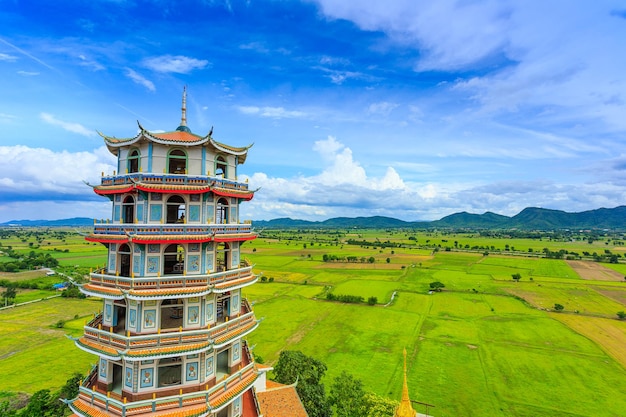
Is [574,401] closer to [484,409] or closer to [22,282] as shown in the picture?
[484,409]

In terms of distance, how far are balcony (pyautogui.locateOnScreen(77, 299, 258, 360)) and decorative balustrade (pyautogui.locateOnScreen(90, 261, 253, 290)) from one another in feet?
7.32

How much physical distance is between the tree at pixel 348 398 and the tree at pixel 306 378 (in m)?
1.07

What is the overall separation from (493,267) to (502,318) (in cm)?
6668

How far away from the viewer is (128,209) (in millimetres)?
19781

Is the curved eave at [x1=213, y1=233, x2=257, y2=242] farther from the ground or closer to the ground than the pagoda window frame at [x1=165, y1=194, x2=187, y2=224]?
closer to the ground

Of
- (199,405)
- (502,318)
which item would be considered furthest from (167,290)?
(502,318)

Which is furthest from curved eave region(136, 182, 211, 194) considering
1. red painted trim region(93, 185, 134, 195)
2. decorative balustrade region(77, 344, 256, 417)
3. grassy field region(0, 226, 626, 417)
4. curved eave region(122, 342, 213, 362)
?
grassy field region(0, 226, 626, 417)

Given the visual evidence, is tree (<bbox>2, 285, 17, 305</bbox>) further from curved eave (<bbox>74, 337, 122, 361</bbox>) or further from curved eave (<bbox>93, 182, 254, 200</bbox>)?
curved eave (<bbox>93, 182, 254, 200</bbox>)

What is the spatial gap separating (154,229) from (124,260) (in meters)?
4.44

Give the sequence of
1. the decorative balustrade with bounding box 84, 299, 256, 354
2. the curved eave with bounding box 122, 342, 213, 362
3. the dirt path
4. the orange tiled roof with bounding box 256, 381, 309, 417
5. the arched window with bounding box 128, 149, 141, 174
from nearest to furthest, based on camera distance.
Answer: the curved eave with bounding box 122, 342, 213, 362 → the decorative balustrade with bounding box 84, 299, 256, 354 → the arched window with bounding box 128, 149, 141, 174 → the orange tiled roof with bounding box 256, 381, 309, 417 → the dirt path

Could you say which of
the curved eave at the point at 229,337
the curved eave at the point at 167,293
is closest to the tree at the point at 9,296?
the curved eave at the point at 167,293

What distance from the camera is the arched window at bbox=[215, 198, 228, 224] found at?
2081cm

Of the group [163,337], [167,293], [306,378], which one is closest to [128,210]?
[167,293]

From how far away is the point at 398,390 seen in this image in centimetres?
4047
